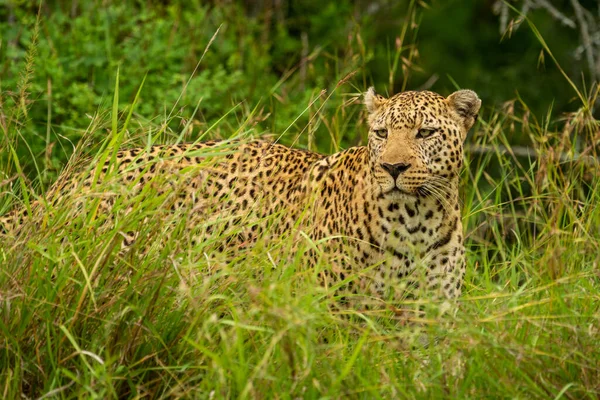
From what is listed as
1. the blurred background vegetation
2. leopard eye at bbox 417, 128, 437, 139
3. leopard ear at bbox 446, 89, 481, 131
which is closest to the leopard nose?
leopard eye at bbox 417, 128, 437, 139

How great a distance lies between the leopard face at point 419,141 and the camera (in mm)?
5203

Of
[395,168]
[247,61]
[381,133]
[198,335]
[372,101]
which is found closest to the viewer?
[198,335]

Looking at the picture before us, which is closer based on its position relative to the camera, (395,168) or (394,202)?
(395,168)

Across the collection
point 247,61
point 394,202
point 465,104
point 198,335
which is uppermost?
point 465,104

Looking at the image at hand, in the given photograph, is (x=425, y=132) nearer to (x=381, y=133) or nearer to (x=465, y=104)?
(x=381, y=133)

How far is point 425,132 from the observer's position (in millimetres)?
5363

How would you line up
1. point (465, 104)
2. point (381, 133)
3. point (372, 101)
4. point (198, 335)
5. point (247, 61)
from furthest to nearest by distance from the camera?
1. point (247, 61)
2. point (372, 101)
3. point (465, 104)
4. point (381, 133)
5. point (198, 335)

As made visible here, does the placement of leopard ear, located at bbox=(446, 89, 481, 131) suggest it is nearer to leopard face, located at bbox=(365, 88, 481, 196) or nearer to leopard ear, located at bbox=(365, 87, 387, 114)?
leopard face, located at bbox=(365, 88, 481, 196)

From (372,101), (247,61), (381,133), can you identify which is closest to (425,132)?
(381,133)

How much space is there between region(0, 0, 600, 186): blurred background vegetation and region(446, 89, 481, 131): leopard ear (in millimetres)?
402

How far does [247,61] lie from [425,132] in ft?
15.1

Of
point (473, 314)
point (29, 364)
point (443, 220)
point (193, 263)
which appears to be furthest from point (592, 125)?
point (29, 364)

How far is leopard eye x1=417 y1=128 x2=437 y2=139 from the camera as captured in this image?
5363mm

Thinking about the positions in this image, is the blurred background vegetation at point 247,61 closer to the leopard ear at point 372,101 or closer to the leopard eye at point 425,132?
the leopard ear at point 372,101
